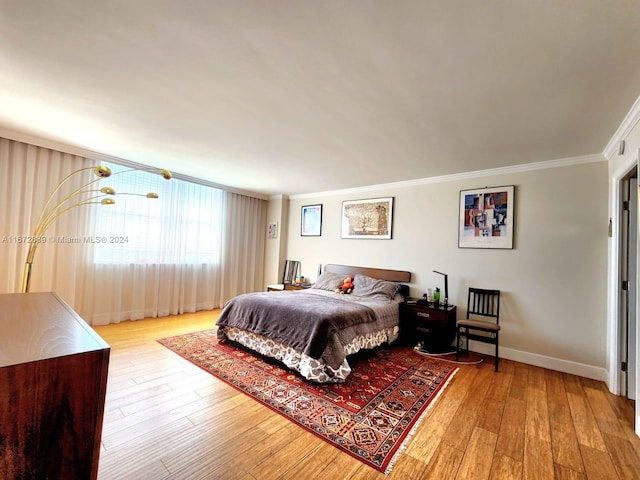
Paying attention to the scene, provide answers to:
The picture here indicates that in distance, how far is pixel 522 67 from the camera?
1.81 m

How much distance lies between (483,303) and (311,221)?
3367mm

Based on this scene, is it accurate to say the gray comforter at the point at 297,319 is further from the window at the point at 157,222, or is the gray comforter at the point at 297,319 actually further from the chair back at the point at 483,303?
the window at the point at 157,222

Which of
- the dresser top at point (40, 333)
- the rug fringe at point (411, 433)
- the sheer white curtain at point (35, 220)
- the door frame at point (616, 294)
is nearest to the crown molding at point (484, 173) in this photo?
the door frame at point (616, 294)

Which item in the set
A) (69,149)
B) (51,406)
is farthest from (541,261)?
(69,149)

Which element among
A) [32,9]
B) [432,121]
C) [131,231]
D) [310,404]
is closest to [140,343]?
[131,231]

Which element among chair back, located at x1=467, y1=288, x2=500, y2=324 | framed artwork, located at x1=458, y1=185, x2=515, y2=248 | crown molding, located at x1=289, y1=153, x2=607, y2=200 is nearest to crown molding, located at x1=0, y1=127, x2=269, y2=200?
crown molding, located at x1=289, y1=153, x2=607, y2=200

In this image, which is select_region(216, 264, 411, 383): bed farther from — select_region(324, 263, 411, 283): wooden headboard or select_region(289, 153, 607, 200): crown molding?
select_region(289, 153, 607, 200): crown molding

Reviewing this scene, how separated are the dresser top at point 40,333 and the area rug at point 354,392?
1590mm

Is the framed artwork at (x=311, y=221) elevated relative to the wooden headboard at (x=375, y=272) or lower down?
elevated

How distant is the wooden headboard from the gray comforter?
1.32m

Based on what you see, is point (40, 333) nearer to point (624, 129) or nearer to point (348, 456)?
point (348, 456)

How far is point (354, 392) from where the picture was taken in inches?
101

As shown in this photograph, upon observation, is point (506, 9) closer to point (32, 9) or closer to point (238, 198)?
point (32, 9)

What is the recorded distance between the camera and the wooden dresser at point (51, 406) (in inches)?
28.6
